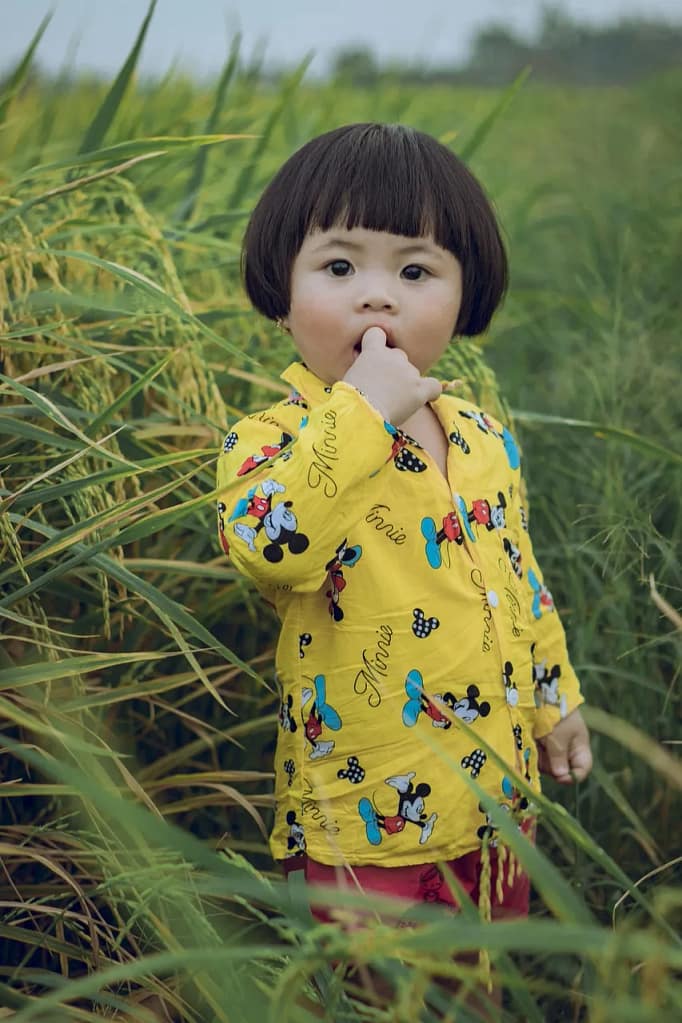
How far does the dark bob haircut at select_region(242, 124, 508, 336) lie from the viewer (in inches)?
49.7

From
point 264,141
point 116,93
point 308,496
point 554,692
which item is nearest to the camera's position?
point 308,496

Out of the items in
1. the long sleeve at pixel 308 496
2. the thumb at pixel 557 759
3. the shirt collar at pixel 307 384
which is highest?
the shirt collar at pixel 307 384

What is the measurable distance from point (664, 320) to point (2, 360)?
1442 mm

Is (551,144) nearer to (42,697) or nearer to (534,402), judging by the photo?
(534,402)

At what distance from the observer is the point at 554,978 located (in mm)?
1539

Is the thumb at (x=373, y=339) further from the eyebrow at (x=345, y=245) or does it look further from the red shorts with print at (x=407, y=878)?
the red shorts with print at (x=407, y=878)

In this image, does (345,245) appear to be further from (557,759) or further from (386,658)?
(557,759)

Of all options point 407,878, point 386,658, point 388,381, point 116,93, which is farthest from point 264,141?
point 407,878

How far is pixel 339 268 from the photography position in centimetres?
127

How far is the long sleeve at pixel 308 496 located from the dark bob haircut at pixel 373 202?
0.20 meters

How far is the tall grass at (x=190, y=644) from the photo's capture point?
2.99ft

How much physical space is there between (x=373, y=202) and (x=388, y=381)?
0.65ft

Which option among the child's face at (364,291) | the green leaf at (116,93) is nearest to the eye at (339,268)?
the child's face at (364,291)

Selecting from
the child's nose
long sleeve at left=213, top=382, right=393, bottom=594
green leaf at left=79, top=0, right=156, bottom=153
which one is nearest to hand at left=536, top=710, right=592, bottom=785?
long sleeve at left=213, top=382, right=393, bottom=594
